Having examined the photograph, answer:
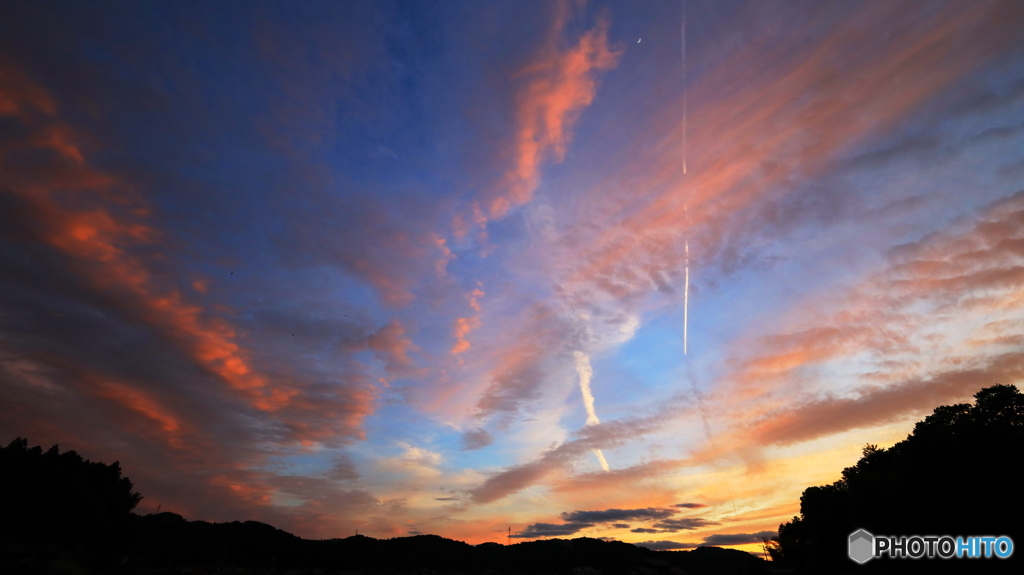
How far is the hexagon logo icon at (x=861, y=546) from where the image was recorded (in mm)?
50084

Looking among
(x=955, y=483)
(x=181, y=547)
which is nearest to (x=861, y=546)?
(x=955, y=483)

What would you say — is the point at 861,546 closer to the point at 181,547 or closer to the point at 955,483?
the point at 955,483

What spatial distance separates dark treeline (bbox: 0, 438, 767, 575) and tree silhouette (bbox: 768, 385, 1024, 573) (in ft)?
92.5

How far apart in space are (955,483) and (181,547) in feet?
447

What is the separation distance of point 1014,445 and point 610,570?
11899 centimetres

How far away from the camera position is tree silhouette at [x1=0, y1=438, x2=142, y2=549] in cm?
6184

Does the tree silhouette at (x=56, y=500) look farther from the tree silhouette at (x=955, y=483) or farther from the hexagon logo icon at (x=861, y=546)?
the tree silhouette at (x=955, y=483)

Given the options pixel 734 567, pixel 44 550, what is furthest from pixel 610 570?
pixel 44 550

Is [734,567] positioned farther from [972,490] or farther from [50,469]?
[50,469]

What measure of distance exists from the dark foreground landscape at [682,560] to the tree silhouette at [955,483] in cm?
10

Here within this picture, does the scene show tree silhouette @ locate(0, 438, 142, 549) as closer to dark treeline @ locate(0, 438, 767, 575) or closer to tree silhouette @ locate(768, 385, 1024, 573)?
dark treeline @ locate(0, 438, 767, 575)

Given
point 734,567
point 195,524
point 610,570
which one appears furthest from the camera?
point 734,567

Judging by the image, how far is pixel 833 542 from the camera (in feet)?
217

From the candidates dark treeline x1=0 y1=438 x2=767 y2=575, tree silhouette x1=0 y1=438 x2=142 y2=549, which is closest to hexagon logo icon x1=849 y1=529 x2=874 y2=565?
dark treeline x1=0 y1=438 x2=767 y2=575
